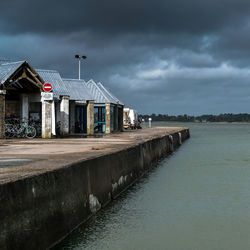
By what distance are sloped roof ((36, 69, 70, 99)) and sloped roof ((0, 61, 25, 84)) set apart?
A: 478cm

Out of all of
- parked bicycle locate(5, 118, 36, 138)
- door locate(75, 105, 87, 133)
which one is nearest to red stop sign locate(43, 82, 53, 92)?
parked bicycle locate(5, 118, 36, 138)

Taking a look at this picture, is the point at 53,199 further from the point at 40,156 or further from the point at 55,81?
the point at 55,81

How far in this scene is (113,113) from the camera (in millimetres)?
36969

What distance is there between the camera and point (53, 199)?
770cm

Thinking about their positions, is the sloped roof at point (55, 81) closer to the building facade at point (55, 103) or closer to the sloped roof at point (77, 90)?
the building facade at point (55, 103)

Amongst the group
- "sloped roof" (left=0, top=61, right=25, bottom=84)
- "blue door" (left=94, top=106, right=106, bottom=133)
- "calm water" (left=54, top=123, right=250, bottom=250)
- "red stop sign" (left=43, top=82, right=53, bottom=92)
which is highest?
"sloped roof" (left=0, top=61, right=25, bottom=84)

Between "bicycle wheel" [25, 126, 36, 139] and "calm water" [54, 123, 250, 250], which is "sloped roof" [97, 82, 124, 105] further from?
"calm water" [54, 123, 250, 250]

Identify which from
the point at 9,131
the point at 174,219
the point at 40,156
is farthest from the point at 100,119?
the point at 174,219

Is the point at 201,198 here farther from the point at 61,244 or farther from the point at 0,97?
the point at 0,97

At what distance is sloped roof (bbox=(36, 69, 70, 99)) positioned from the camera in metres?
28.6

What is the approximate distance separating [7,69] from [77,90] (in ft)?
33.0

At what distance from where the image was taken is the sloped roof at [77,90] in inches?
1246

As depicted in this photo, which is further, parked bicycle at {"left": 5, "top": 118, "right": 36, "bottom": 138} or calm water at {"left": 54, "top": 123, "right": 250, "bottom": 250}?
parked bicycle at {"left": 5, "top": 118, "right": 36, "bottom": 138}

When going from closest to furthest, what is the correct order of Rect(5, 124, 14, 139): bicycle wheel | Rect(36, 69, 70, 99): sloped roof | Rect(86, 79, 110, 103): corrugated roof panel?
1. Rect(5, 124, 14, 139): bicycle wheel
2. Rect(36, 69, 70, 99): sloped roof
3. Rect(86, 79, 110, 103): corrugated roof panel
